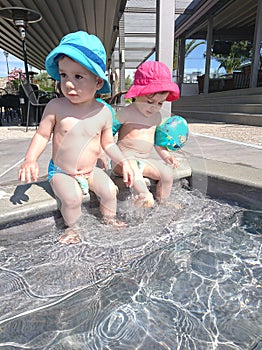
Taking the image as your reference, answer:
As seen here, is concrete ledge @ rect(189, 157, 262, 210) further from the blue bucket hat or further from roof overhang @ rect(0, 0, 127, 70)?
roof overhang @ rect(0, 0, 127, 70)

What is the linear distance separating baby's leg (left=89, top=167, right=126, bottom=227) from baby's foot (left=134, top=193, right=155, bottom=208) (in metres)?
0.19

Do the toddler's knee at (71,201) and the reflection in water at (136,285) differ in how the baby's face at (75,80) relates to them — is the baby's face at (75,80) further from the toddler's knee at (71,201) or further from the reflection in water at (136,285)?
the reflection in water at (136,285)

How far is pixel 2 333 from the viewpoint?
3.36 feet

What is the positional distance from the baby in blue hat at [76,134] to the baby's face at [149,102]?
0.23 meters

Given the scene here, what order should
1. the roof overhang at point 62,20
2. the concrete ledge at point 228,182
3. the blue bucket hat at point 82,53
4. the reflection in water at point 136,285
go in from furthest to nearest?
the roof overhang at point 62,20, the concrete ledge at point 228,182, the blue bucket hat at point 82,53, the reflection in water at point 136,285

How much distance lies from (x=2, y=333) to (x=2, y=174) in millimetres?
1987

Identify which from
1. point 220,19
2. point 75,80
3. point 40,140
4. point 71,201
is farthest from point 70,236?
point 220,19

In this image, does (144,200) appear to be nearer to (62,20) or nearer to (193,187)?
(193,187)

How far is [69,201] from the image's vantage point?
161cm

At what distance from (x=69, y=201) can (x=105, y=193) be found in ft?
0.77

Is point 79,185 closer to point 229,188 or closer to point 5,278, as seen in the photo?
point 5,278

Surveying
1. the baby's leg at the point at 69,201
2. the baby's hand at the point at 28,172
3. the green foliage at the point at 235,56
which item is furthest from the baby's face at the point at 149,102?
the green foliage at the point at 235,56

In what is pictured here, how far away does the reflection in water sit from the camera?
102 centimetres

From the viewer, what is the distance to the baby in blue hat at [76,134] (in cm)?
150
